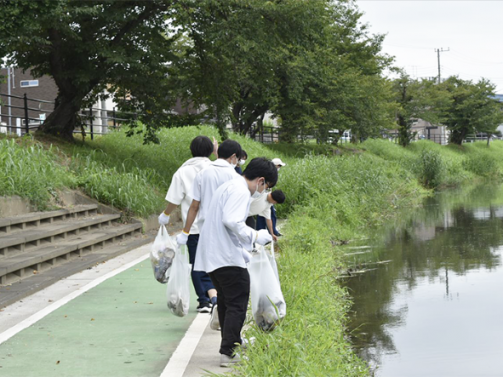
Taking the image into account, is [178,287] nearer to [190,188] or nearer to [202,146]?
[190,188]

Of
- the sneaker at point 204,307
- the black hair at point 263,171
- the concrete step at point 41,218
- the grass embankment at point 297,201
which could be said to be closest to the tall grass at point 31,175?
the grass embankment at point 297,201

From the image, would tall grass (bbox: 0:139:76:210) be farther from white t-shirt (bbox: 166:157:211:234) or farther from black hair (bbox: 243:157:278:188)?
black hair (bbox: 243:157:278:188)

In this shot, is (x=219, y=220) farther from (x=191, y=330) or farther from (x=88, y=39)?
(x=88, y=39)

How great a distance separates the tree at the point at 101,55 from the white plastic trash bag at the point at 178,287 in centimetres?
1176

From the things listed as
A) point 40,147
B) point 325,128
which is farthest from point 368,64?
point 40,147

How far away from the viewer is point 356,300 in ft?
35.3

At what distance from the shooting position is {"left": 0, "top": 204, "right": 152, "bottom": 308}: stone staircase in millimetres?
8828

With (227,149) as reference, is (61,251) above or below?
below

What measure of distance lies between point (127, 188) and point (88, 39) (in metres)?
5.50

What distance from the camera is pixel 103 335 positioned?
6.43m

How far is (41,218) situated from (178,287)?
5888 mm

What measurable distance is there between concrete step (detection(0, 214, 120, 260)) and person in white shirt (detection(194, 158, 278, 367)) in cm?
507

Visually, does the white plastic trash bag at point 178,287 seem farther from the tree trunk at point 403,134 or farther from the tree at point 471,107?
the tree at point 471,107

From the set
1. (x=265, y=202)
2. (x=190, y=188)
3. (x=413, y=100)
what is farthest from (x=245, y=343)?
(x=413, y=100)
